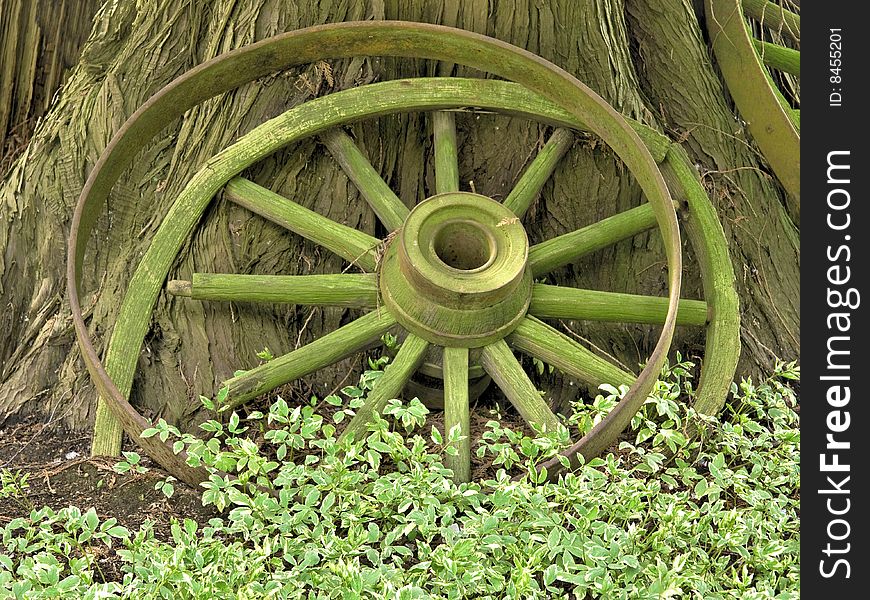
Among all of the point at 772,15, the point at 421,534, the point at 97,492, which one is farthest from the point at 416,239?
the point at 772,15

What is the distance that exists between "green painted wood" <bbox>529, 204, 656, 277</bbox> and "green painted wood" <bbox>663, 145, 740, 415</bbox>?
0.14 meters

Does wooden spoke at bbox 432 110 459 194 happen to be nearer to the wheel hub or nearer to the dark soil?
the wheel hub

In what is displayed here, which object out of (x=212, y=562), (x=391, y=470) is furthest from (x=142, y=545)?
(x=391, y=470)

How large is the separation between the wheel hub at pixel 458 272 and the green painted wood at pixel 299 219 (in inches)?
5.4

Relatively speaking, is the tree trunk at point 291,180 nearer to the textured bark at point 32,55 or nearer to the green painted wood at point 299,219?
the green painted wood at point 299,219

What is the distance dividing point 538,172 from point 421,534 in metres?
1.22

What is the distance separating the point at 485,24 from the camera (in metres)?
2.78

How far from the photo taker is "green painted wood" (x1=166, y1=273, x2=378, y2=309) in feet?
8.80

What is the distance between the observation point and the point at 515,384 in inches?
101

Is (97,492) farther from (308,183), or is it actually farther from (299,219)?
(308,183)

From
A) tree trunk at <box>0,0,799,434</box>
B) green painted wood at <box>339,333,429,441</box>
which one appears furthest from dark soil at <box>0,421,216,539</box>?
green painted wood at <box>339,333,429,441</box>

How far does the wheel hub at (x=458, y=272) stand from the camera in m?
2.48

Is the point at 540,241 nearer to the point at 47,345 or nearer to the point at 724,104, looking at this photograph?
the point at 724,104

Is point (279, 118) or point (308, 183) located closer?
point (279, 118)
